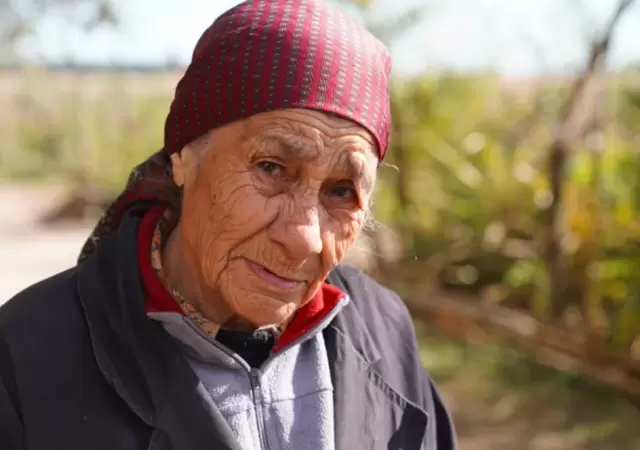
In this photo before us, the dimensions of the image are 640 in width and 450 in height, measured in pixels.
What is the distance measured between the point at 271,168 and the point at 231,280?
8.0 inches

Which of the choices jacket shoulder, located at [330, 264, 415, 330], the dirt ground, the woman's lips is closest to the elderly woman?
the woman's lips

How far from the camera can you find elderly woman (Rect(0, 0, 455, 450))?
123 centimetres

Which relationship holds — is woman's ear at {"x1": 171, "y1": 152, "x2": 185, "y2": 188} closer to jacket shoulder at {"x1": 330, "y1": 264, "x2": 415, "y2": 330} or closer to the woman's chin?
the woman's chin

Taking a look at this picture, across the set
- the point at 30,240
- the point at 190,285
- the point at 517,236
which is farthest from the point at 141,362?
the point at 30,240

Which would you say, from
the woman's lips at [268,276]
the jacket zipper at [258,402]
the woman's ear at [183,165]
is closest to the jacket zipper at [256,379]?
the jacket zipper at [258,402]

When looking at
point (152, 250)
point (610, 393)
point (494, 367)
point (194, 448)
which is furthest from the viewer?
point (494, 367)

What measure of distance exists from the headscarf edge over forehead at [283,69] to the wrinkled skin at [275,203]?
0.08 feet

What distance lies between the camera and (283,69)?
1.23 m

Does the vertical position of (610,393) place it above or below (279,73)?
below

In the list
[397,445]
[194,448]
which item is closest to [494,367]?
[397,445]

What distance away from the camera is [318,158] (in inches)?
49.4

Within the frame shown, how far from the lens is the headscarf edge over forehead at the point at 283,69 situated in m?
1.23

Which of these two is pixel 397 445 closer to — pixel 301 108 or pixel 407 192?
pixel 301 108

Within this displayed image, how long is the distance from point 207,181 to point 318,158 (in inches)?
7.6
